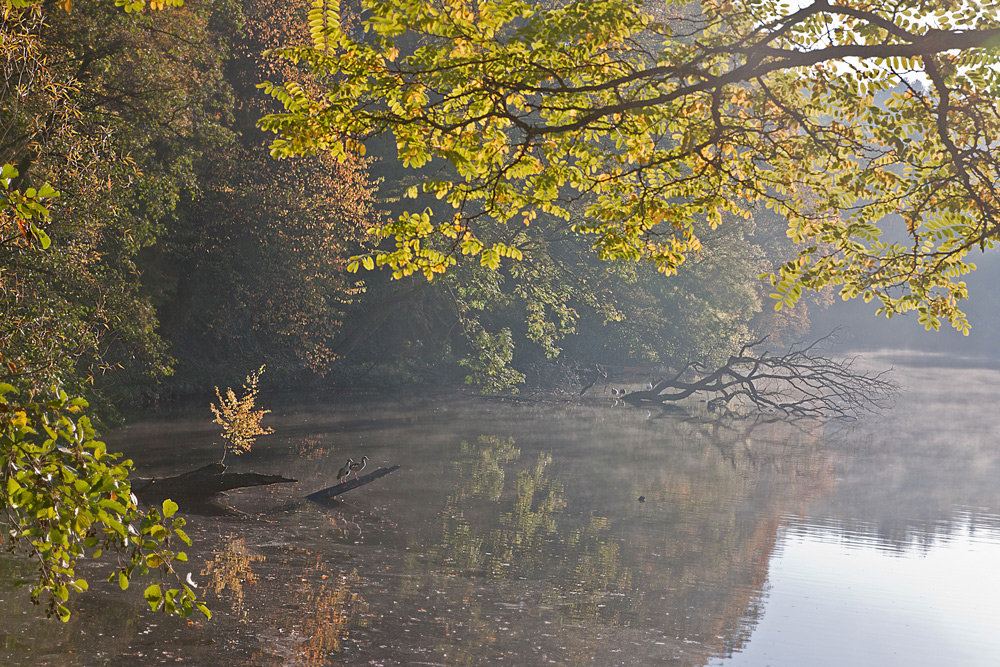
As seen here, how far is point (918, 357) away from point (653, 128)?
209 feet

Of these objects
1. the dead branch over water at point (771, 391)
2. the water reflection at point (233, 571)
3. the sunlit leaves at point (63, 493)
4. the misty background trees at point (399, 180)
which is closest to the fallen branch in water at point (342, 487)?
the water reflection at point (233, 571)

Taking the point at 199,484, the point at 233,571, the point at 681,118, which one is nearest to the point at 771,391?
the point at 199,484

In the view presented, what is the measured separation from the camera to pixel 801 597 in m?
11.9

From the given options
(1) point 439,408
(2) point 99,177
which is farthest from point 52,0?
(1) point 439,408

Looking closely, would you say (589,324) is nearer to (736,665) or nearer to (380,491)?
(380,491)

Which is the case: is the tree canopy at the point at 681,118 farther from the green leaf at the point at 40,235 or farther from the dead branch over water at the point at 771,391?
the dead branch over water at the point at 771,391

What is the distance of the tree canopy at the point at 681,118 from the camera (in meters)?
7.02

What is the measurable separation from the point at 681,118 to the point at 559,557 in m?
6.89

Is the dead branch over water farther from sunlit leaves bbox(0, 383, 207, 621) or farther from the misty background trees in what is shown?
sunlit leaves bbox(0, 383, 207, 621)

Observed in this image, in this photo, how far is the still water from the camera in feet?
29.2

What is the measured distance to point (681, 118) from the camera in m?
8.22

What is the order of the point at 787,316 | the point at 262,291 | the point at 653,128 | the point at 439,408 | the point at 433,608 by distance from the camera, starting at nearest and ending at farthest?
the point at 653,128 < the point at 433,608 < the point at 262,291 < the point at 439,408 < the point at 787,316

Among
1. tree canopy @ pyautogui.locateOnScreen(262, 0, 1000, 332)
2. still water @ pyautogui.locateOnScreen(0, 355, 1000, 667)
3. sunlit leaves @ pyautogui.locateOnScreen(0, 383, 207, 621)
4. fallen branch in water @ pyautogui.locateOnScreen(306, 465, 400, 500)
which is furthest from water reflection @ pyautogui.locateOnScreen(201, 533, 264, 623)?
sunlit leaves @ pyautogui.locateOnScreen(0, 383, 207, 621)

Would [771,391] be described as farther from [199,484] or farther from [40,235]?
[40,235]
